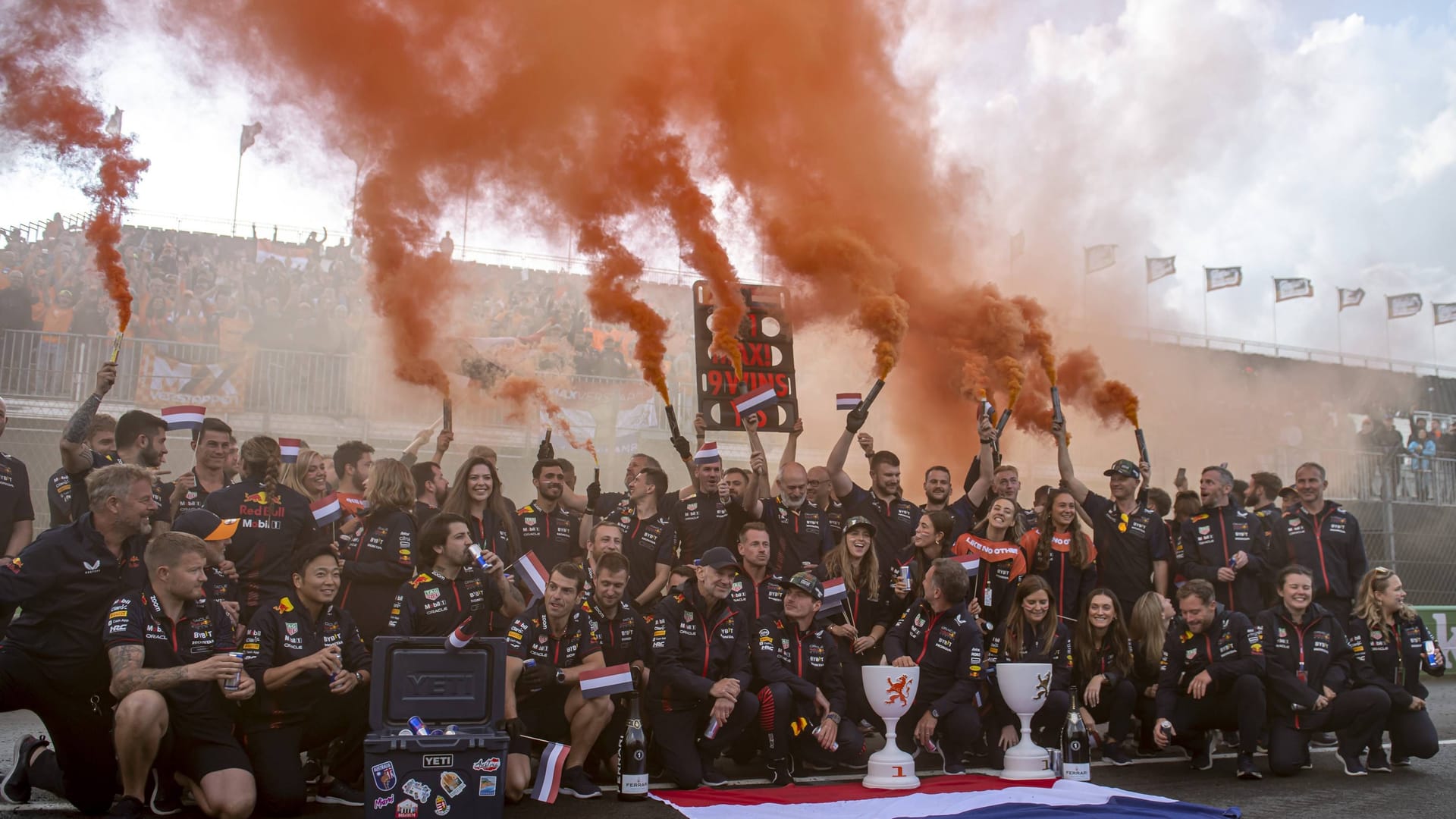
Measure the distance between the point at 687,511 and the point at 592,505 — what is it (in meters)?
1.26

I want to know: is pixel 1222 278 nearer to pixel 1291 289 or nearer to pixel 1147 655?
pixel 1291 289

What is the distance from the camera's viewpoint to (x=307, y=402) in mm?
15430

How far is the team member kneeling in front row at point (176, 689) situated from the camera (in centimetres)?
588

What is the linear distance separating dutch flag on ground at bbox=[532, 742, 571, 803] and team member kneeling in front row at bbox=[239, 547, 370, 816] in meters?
1.02

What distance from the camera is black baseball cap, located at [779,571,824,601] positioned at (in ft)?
26.2

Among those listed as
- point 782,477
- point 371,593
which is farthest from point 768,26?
point 371,593

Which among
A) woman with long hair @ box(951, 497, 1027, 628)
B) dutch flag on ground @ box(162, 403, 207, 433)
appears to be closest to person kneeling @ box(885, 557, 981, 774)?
woman with long hair @ box(951, 497, 1027, 628)

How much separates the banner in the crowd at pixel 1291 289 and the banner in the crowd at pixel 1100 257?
8.73 meters

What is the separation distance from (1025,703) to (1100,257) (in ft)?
82.1

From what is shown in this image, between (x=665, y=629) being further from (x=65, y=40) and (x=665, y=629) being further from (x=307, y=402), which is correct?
(x=307, y=402)

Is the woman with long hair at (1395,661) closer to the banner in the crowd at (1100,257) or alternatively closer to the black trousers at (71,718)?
the black trousers at (71,718)

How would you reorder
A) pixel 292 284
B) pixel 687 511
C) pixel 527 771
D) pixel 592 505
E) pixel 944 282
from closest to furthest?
pixel 527 771, pixel 687 511, pixel 592 505, pixel 944 282, pixel 292 284

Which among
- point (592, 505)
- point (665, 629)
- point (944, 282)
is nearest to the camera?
point (665, 629)

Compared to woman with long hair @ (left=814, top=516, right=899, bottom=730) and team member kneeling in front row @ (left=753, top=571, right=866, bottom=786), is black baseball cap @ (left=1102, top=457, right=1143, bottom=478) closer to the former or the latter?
woman with long hair @ (left=814, top=516, right=899, bottom=730)
